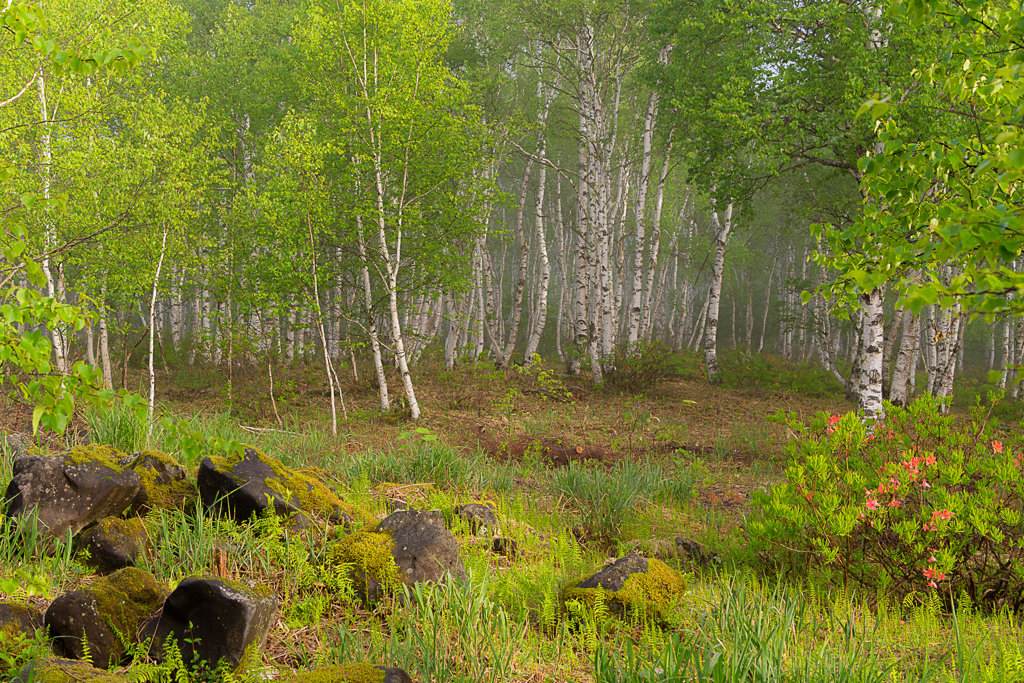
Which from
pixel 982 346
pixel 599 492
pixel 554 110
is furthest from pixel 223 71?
pixel 982 346

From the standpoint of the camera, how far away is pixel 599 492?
5.74 metres

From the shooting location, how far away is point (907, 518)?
388 cm

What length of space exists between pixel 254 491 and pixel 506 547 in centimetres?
195

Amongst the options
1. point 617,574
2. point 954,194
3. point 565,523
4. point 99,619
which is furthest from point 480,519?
point 954,194

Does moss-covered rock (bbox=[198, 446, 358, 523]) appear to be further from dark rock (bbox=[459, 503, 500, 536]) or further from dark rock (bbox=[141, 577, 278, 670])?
dark rock (bbox=[141, 577, 278, 670])

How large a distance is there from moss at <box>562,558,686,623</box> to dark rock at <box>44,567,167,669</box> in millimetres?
2347

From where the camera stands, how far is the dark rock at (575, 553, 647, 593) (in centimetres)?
343

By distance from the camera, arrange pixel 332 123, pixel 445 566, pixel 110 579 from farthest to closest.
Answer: pixel 332 123 → pixel 445 566 → pixel 110 579

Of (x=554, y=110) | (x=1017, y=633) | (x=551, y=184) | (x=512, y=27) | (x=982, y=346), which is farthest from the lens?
(x=982, y=346)

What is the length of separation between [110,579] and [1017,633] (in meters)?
4.96

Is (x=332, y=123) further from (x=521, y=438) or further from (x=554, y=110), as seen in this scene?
(x=554, y=110)

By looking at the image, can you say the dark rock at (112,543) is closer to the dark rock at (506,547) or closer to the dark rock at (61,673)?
the dark rock at (61,673)

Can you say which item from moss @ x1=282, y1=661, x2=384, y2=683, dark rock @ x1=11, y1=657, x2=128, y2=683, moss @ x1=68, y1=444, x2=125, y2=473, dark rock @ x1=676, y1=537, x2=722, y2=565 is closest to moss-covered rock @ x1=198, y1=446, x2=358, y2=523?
moss @ x1=68, y1=444, x2=125, y2=473

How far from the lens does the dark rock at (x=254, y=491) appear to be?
13.1 feet
